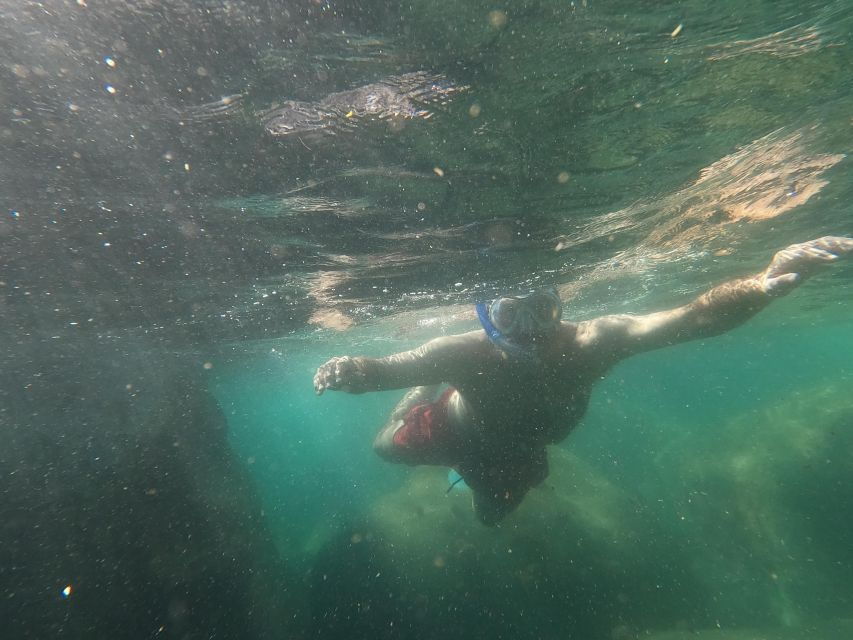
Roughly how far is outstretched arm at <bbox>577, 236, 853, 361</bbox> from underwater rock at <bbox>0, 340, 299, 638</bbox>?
12.4 meters

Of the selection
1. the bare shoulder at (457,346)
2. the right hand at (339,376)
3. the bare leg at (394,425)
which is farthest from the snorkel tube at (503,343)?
the bare leg at (394,425)

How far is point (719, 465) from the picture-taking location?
14086mm

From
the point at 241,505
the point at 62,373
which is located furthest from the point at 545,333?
the point at 62,373

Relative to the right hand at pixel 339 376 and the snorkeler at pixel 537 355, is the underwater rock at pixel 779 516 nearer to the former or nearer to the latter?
the snorkeler at pixel 537 355

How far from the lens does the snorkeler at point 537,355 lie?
4199 mm

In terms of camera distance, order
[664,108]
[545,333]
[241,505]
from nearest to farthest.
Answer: [545,333]
[664,108]
[241,505]

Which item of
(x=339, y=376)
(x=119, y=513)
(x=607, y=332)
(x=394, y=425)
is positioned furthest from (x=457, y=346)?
(x=119, y=513)

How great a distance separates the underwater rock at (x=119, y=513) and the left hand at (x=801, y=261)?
14.1 meters

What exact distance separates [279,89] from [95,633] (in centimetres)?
1217

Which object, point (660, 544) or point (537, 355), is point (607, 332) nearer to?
point (537, 355)

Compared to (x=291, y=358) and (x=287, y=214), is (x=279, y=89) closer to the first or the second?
(x=287, y=214)

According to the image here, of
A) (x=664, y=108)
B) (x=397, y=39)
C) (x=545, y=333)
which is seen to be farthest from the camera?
(x=664, y=108)

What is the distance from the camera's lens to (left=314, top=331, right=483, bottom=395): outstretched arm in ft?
15.5

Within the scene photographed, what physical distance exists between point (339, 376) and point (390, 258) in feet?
18.8
